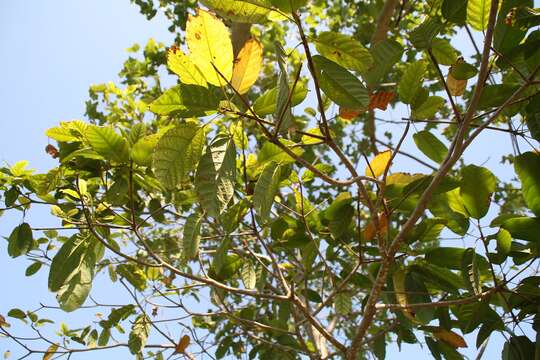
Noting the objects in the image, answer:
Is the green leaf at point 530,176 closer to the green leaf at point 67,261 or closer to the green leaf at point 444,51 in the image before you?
the green leaf at point 444,51

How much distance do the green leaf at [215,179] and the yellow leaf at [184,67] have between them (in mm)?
133

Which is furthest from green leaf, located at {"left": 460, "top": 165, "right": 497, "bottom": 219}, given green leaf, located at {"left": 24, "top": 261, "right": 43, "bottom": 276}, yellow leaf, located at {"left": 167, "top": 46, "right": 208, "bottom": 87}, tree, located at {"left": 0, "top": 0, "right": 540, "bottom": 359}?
green leaf, located at {"left": 24, "top": 261, "right": 43, "bottom": 276}

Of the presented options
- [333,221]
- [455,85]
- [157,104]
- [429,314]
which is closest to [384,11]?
[455,85]

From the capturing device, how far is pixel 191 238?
1.15 metres

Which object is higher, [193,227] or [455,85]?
[455,85]

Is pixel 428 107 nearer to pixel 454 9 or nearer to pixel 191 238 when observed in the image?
pixel 454 9

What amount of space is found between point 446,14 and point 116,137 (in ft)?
2.86

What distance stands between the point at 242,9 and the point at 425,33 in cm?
47

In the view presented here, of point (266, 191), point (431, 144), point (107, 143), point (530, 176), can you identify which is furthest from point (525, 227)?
point (107, 143)

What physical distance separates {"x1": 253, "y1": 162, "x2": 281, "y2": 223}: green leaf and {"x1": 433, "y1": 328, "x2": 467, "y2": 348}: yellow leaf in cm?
75

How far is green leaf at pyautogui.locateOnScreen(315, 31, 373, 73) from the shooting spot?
2.71 ft

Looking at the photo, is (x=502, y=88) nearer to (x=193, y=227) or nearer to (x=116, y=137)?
(x=193, y=227)

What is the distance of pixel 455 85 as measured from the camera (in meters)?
1.20

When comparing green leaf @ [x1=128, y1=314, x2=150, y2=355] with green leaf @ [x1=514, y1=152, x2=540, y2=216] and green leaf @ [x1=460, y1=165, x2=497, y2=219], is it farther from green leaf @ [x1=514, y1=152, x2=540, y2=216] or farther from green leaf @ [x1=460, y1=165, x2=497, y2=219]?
green leaf @ [x1=514, y1=152, x2=540, y2=216]
